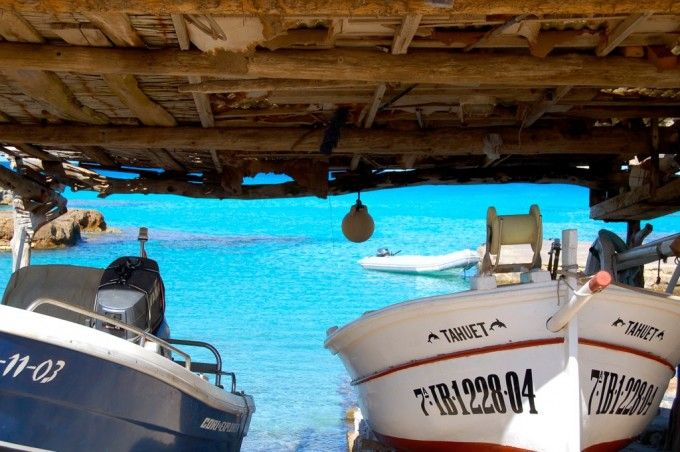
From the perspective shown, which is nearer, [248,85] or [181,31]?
[181,31]

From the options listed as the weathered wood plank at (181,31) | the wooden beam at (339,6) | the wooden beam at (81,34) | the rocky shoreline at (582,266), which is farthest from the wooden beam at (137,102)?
the rocky shoreline at (582,266)

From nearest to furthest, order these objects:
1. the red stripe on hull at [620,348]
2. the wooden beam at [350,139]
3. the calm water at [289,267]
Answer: the red stripe on hull at [620,348] < the wooden beam at [350,139] < the calm water at [289,267]

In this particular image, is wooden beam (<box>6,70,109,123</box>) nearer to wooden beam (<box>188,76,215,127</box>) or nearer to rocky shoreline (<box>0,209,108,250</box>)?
wooden beam (<box>188,76,215,127</box>)

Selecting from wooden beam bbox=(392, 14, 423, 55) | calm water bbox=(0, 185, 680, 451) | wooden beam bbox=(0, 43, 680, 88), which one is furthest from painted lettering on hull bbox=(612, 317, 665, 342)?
calm water bbox=(0, 185, 680, 451)

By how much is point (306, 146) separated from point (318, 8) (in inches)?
136

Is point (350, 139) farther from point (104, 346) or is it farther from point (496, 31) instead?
point (104, 346)

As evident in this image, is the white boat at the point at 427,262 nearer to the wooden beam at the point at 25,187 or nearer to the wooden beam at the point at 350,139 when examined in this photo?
the wooden beam at the point at 25,187

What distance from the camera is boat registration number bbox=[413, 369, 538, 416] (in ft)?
15.3

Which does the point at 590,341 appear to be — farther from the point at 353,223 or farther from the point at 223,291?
the point at 223,291

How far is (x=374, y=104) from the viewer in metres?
6.05

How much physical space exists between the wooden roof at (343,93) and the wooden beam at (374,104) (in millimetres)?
25

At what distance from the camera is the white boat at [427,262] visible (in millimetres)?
25469

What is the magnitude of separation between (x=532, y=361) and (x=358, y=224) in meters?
4.80

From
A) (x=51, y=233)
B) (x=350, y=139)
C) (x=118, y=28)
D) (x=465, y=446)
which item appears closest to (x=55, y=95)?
(x=118, y=28)
